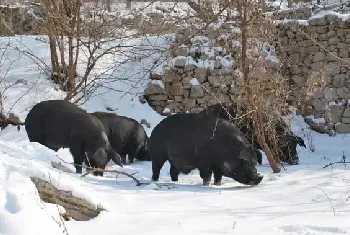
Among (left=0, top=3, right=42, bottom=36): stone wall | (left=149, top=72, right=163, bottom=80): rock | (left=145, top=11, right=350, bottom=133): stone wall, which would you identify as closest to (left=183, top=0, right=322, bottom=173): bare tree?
(left=145, top=11, right=350, bottom=133): stone wall

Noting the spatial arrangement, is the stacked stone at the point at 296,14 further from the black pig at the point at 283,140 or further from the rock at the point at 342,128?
the black pig at the point at 283,140

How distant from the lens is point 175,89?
14.4 metres

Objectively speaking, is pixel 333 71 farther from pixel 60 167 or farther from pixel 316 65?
pixel 60 167

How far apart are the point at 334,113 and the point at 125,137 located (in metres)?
4.75

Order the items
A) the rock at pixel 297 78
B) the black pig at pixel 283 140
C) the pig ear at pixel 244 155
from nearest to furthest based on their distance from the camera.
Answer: the pig ear at pixel 244 155
the black pig at pixel 283 140
the rock at pixel 297 78

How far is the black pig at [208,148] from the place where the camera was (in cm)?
775

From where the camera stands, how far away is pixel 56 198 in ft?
16.0

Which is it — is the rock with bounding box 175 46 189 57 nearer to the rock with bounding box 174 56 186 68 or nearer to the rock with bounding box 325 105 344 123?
the rock with bounding box 174 56 186 68

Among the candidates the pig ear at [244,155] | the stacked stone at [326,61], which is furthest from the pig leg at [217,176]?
the stacked stone at [326,61]

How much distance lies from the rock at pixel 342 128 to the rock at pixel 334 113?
109mm

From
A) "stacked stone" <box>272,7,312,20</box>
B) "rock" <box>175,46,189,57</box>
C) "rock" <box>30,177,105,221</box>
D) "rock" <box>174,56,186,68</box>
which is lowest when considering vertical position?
"rock" <box>174,56,186,68</box>

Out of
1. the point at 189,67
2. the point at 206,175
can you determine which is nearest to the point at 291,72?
the point at 189,67

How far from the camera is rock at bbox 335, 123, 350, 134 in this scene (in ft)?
44.4

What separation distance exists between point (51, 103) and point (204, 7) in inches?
109
